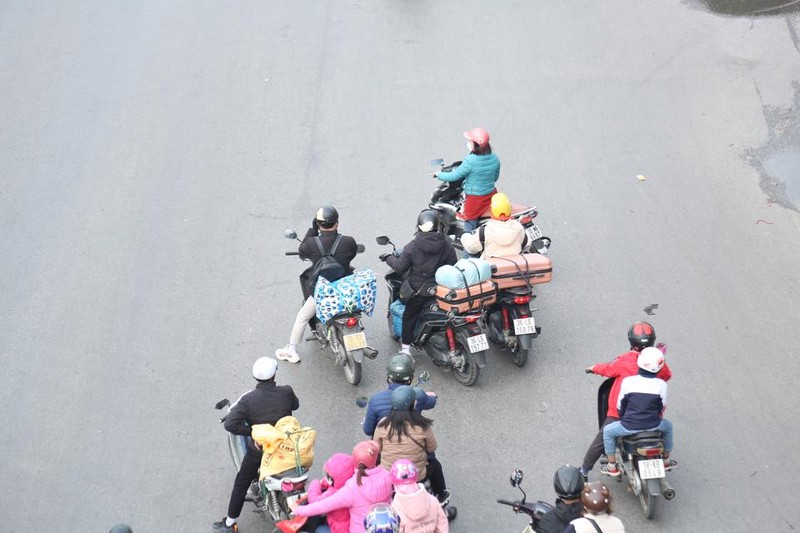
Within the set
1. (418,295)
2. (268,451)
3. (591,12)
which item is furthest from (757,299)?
(591,12)

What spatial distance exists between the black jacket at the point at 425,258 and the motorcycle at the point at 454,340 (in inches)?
11.6

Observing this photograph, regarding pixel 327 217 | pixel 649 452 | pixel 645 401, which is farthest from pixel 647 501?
pixel 327 217

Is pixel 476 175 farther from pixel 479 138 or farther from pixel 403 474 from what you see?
pixel 403 474

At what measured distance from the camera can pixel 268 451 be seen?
7.62 meters

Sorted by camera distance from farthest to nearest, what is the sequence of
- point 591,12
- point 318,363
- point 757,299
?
A: point 591,12, point 757,299, point 318,363

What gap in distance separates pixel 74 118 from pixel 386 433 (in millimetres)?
9161

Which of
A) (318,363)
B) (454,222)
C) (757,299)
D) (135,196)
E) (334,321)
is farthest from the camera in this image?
(135,196)

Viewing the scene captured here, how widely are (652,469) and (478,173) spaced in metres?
4.46

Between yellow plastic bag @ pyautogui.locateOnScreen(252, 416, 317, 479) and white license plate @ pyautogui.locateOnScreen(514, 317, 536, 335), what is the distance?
116 inches

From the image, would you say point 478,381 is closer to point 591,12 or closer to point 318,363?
point 318,363

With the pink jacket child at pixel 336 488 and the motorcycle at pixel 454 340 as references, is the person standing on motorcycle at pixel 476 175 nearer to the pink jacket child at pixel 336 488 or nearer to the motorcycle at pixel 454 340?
the motorcycle at pixel 454 340

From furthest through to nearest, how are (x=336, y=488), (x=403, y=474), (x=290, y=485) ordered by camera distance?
(x=290, y=485) < (x=336, y=488) < (x=403, y=474)

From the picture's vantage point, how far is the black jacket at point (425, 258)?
32.7ft

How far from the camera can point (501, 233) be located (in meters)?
10.2
